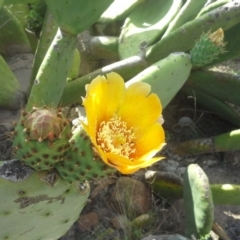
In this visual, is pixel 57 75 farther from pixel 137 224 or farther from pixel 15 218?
pixel 137 224

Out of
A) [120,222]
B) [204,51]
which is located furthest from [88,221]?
[204,51]

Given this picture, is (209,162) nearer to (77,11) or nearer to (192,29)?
(192,29)

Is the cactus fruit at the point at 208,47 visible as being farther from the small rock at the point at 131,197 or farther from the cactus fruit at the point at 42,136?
the cactus fruit at the point at 42,136

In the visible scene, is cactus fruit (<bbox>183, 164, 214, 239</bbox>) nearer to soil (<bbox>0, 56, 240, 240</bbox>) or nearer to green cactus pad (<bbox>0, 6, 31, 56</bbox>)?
soil (<bbox>0, 56, 240, 240</bbox>)

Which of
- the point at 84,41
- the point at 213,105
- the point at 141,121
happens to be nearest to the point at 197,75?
the point at 213,105

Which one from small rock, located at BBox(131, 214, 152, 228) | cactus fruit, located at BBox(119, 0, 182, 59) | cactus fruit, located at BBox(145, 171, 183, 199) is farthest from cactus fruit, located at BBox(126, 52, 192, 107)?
small rock, located at BBox(131, 214, 152, 228)
